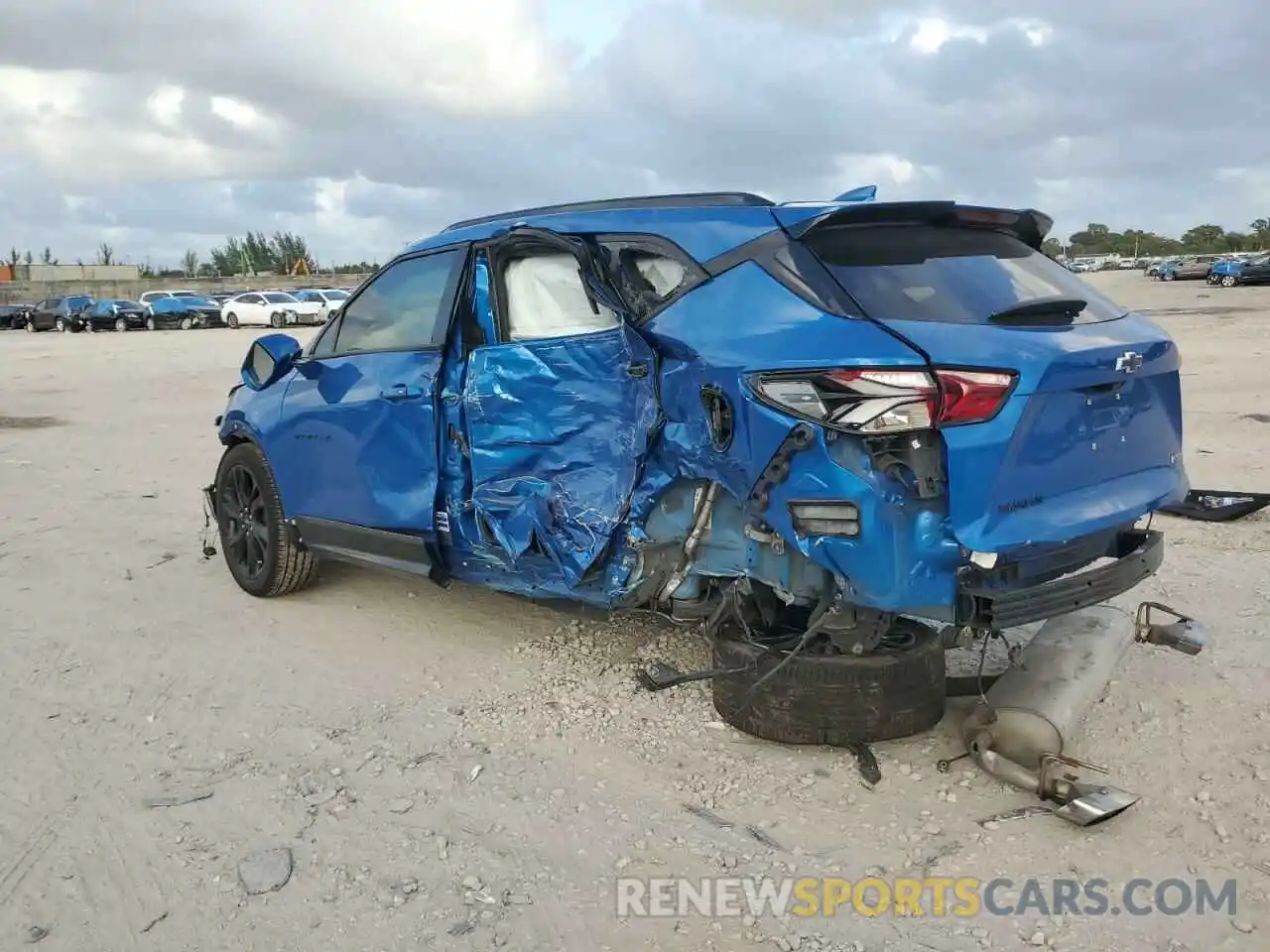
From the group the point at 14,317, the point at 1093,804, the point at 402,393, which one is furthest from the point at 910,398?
the point at 14,317

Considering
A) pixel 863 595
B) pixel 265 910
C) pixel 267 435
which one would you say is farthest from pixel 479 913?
pixel 267 435

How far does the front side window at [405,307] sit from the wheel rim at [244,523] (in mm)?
1046

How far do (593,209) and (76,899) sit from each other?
9.75 feet

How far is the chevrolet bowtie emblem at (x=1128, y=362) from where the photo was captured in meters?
3.32

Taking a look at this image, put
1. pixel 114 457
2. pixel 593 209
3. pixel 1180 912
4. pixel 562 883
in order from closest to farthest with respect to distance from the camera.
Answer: pixel 1180 912
pixel 562 883
pixel 593 209
pixel 114 457

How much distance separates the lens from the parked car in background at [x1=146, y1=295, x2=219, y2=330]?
124ft

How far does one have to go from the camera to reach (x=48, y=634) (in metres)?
5.05

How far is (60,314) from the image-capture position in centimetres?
3997

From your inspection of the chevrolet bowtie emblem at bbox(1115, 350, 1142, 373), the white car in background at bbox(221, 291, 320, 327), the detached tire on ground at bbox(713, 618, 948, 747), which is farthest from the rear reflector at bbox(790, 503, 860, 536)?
the white car in background at bbox(221, 291, 320, 327)

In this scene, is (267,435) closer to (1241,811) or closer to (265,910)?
(265,910)

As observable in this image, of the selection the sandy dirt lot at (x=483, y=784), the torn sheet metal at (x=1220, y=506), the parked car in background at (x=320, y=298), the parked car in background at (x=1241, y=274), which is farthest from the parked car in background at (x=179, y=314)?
the parked car in background at (x=1241, y=274)

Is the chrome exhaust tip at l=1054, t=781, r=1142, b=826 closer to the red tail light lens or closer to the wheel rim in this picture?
the red tail light lens

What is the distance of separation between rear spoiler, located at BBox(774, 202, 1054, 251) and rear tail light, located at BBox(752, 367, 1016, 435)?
624 mm

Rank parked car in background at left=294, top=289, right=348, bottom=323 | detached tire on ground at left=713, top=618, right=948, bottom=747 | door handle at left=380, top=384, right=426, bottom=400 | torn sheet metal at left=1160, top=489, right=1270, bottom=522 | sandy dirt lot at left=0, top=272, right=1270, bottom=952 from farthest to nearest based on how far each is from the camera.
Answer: parked car in background at left=294, top=289, right=348, bottom=323, torn sheet metal at left=1160, top=489, right=1270, bottom=522, door handle at left=380, top=384, right=426, bottom=400, detached tire on ground at left=713, top=618, right=948, bottom=747, sandy dirt lot at left=0, top=272, right=1270, bottom=952
